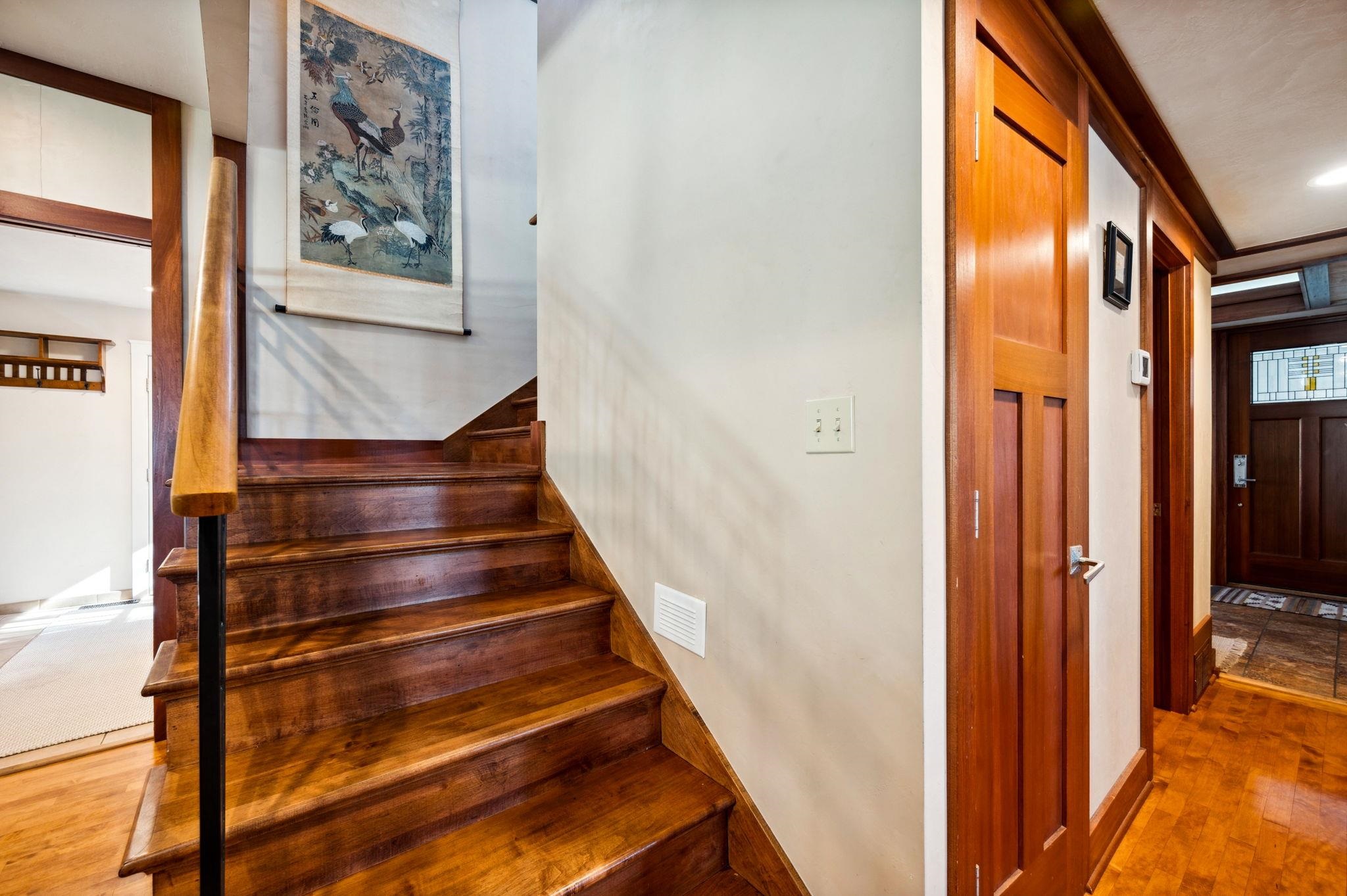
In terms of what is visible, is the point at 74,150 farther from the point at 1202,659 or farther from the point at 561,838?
the point at 1202,659

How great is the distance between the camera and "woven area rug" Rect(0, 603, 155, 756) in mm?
2443

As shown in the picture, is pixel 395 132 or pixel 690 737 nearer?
pixel 690 737

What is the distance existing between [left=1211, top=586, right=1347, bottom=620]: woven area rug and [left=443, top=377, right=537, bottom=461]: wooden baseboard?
18.3 feet

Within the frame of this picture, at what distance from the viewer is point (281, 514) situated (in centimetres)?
166

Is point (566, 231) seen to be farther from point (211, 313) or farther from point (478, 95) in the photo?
point (478, 95)

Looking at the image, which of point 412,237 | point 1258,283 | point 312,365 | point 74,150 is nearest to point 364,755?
point 312,365

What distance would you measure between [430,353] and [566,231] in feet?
4.58

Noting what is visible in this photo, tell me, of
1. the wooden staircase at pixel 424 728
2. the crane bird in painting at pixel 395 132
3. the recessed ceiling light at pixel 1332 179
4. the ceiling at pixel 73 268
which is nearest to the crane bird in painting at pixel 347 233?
the crane bird in painting at pixel 395 132

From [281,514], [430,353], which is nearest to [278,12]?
[430,353]

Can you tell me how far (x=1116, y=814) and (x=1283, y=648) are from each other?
2868 millimetres

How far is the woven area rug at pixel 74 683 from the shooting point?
8.02 feet

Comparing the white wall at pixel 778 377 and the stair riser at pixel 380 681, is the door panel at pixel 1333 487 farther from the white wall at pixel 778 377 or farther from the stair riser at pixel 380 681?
the stair riser at pixel 380 681

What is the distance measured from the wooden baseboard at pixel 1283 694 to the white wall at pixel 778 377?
318cm

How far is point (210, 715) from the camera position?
732 mm
